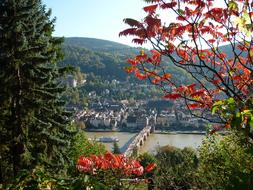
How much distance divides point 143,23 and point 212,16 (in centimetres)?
82

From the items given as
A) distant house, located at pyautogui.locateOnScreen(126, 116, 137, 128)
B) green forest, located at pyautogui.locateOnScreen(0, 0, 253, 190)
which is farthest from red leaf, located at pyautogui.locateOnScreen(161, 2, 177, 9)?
distant house, located at pyautogui.locateOnScreen(126, 116, 137, 128)

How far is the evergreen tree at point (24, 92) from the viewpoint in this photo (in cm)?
948

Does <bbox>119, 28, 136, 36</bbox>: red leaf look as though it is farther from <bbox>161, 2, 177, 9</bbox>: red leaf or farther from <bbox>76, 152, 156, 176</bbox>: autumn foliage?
<bbox>76, 152, 156, 176</bbox>: autumn foliage

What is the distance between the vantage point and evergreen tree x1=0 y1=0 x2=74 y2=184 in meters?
9.48

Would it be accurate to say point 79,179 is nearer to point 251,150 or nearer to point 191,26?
point 251,150

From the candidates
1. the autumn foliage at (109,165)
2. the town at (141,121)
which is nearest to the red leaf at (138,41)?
the autumn foliage at (109,165)

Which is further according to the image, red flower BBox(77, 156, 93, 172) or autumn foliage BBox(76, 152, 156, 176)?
red flower BBox(77, 156, 93, 172)

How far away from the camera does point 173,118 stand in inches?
2729

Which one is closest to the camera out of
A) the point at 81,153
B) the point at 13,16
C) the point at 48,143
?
the point at 13,16

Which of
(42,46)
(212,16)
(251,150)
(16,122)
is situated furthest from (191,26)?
(16,122)

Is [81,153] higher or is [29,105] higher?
[29,105]

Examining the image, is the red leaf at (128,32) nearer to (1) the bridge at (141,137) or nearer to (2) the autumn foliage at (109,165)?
(2) the autumn foliage at (109,165)

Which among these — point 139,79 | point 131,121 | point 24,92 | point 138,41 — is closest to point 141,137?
point 131,121

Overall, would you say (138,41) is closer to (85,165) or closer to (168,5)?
(168,5)
